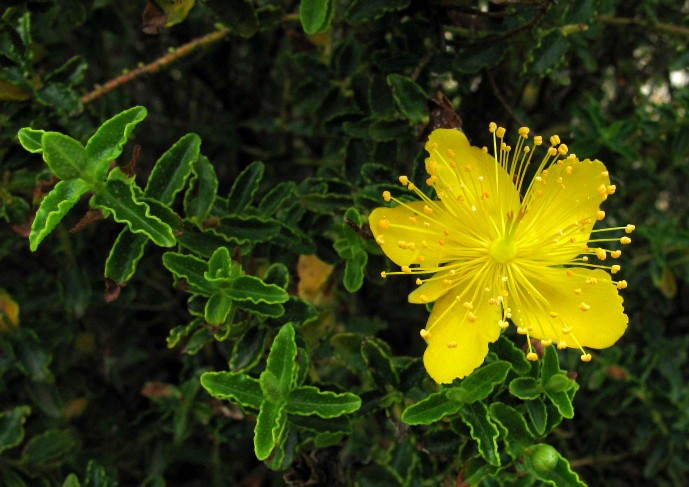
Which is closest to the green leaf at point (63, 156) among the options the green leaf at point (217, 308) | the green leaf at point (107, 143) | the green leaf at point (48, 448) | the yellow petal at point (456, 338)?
the green leaf at point (107, 143)

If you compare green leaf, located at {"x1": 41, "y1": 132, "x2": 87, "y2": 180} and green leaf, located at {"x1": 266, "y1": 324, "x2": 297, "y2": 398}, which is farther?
green leaf, located at {"x1": 266, "y1": 324, "x2": 297, "y2": 398}

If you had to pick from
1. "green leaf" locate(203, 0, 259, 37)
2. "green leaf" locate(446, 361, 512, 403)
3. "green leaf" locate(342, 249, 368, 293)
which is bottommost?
"green leaf" locate(446, 361, 512, 403)

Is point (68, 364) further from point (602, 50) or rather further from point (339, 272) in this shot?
point (602, 50)

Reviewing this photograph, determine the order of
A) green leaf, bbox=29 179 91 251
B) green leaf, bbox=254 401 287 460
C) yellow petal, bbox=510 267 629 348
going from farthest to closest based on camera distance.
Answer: yellow petal, bbox=510 267 629 348 → green leaf, bbox=254 401 287 460 → green leaf, bbox=29 179 91 251

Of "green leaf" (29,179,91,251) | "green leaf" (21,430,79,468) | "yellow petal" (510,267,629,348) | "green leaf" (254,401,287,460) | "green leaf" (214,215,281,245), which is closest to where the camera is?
"green leaf" (29,179,91,251)

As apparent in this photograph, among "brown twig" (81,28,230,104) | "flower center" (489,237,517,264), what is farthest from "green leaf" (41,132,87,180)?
"flower center" (489,237,517,264)

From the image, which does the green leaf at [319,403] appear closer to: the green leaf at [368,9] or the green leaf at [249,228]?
the green leaf at [249,228]

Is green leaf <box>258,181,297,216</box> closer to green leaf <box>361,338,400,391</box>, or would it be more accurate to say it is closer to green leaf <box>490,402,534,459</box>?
green leaf <box>361,338,400,391</box>
